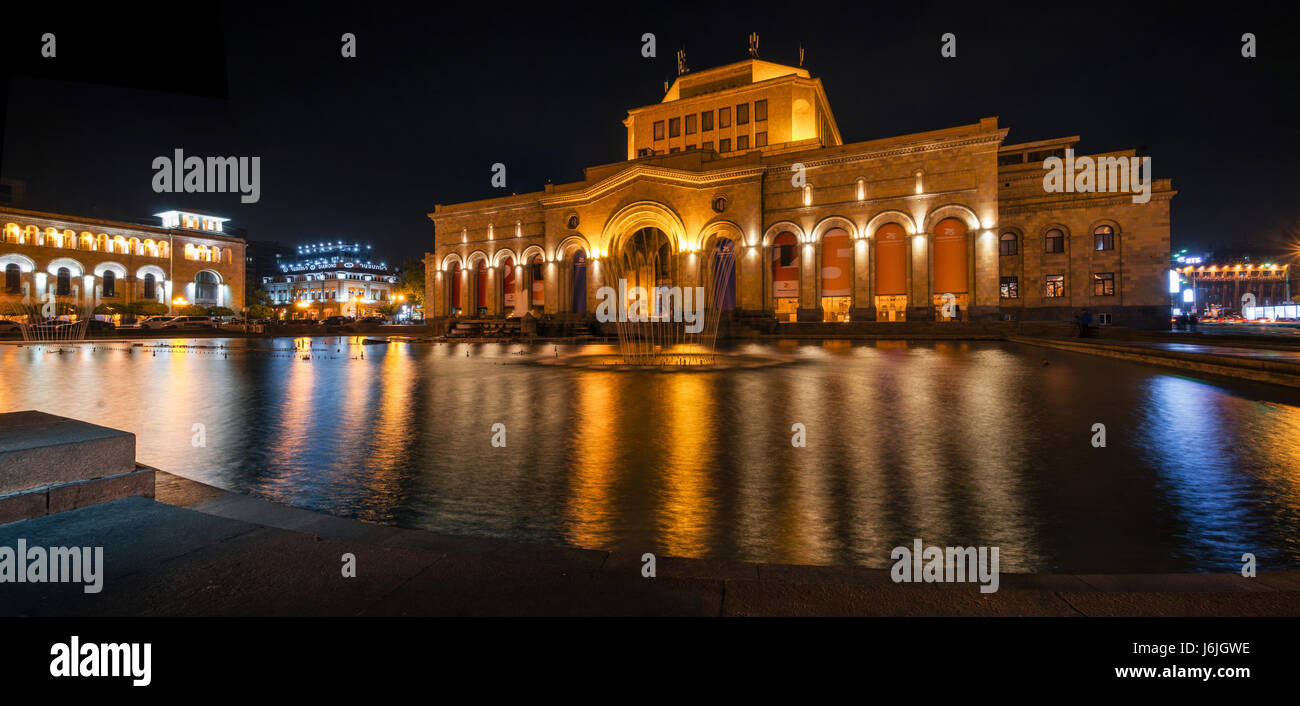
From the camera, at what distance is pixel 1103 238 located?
39781 mm

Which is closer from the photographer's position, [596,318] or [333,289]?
[596,318]

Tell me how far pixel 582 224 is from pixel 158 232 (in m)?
57.9

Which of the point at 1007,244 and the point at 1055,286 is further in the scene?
the point at 1007,244

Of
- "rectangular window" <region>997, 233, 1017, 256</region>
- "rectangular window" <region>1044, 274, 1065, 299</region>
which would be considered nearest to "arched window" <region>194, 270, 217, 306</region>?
"rectangular window" <region>997, 233, 1017, 256</region>

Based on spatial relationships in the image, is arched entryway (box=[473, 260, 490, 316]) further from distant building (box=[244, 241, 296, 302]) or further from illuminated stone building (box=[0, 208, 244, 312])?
distant building (box=[244, 241, 296, 302])

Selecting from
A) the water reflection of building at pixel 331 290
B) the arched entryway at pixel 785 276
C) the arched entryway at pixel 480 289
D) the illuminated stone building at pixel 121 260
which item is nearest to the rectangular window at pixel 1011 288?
the arched entryway at pixel 785 276

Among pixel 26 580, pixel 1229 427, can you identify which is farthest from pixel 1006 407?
pixel 26 580

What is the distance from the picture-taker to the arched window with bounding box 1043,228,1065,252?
4044 centimetres

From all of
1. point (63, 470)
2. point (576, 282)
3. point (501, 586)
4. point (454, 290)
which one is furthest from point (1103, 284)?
point (454, 290)

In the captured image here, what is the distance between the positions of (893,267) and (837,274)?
3.58 m

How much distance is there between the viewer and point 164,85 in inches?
165

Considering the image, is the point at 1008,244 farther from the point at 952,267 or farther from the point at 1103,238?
the point at 952,267

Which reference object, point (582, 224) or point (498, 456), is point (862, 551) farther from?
point (582, 224)

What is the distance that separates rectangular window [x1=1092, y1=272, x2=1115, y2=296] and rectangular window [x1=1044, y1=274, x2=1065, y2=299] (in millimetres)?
1751
